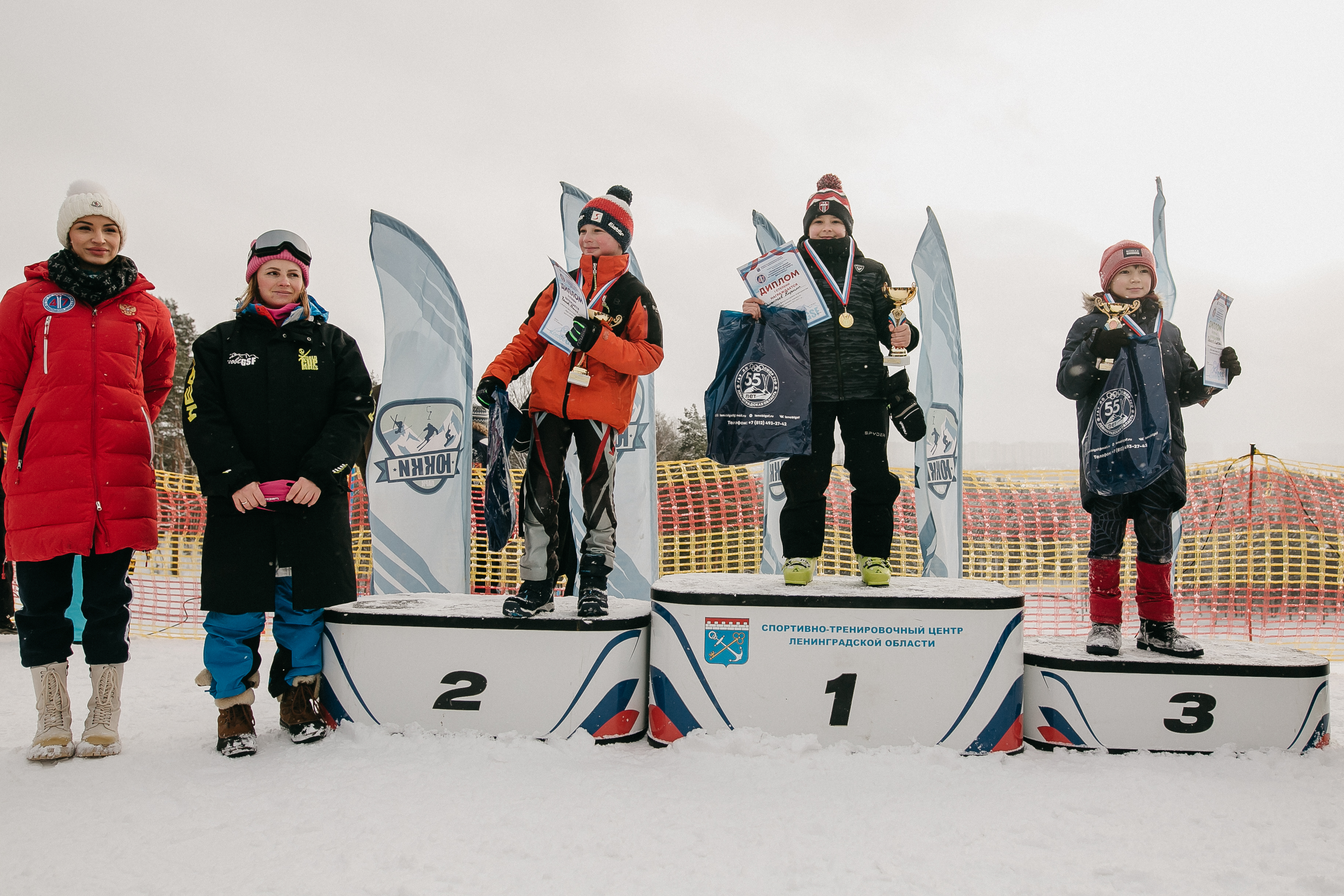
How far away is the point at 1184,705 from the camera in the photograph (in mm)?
2822

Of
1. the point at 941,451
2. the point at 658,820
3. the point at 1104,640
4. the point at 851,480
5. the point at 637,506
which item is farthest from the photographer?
the point at 941,451

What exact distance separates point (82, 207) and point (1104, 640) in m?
4.16

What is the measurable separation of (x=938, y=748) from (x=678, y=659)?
0.94 meters

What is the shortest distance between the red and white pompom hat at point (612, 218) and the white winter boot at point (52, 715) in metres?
2.49

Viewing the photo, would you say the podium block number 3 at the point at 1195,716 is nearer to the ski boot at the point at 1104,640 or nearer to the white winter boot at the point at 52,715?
the ski boot at the point at 1104,640

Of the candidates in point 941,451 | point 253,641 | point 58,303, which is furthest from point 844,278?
point 941,451

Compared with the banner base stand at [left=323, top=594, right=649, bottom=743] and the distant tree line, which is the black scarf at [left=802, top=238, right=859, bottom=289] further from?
the distant tree line

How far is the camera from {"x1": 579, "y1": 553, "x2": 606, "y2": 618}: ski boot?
9.79 ft

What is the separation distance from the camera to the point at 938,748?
2662mm

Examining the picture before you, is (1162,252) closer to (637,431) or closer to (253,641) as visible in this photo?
(637,431)

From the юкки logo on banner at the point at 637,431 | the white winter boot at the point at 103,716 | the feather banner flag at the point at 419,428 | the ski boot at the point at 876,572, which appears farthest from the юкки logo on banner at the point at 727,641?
the юкки logo on banner at the point at 637,431

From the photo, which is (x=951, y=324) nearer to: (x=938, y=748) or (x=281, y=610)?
(x=938, y=748)

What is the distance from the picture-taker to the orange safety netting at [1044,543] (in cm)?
705

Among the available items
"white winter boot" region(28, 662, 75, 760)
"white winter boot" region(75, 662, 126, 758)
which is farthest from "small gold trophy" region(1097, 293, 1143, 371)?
"white winter boot" region(28, 662, 75, 760)
